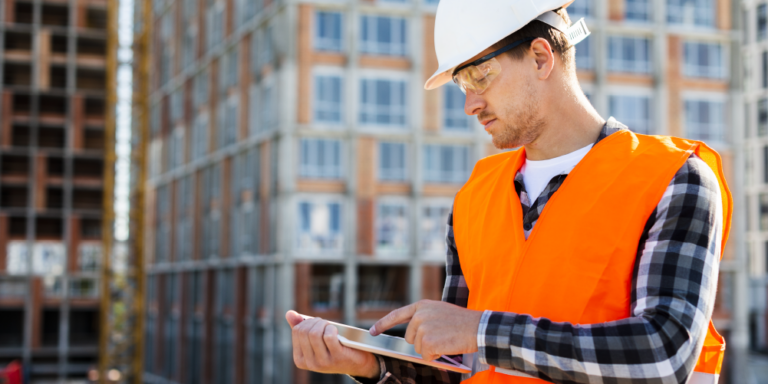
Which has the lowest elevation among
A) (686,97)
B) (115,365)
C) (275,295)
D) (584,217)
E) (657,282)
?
(115,365)

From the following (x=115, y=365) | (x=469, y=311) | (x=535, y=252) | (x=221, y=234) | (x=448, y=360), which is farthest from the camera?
(x=115, y=365)

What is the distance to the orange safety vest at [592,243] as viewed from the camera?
1986mm

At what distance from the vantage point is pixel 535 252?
6.90ft

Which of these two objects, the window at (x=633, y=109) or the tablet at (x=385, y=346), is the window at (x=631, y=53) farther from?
the tablet at (x=385, y=346)

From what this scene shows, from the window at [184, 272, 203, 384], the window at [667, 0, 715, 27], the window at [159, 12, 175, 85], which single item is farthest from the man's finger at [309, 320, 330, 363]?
the window at [159, 12, 175, 85]

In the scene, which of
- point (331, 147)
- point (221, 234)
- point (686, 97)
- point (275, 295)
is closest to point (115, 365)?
point (221, 234)

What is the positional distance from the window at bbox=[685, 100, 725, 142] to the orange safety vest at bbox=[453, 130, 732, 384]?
3599cm

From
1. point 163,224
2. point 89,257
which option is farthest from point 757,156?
point 89,257

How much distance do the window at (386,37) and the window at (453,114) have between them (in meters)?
2.49

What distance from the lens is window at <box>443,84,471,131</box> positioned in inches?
1344

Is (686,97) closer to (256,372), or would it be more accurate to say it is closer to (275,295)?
(275,295)

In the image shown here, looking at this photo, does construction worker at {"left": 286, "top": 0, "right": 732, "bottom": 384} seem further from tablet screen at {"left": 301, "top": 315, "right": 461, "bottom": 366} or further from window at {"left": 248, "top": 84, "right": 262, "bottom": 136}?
window at {"left": 248, "top": 84, "right": 262, "bottom": 136}

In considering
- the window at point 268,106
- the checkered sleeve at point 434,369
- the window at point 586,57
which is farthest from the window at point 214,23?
the checkered sleeve at point 434,369

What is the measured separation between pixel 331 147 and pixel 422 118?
3.82 meters
